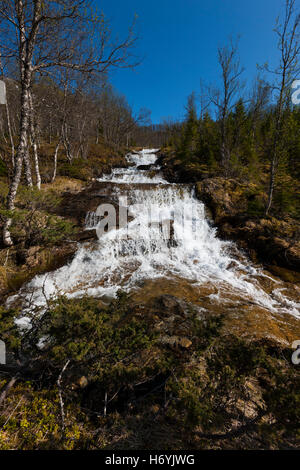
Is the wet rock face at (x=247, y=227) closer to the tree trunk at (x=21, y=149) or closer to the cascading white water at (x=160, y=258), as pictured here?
the cascading white water at (x=160, y=258)

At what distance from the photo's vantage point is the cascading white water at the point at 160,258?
624 centimetres

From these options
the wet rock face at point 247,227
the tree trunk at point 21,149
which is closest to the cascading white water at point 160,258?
the wet rock face at point 247,227

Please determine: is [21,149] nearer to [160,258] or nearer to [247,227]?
[160,258]

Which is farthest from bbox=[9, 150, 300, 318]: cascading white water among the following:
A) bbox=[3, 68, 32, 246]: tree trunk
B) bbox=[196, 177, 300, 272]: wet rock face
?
bbox=[3, 68, 32, 246]: tree trunk

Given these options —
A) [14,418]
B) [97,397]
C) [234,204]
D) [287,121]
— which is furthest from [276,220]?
[14,418]

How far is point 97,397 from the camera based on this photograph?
240cm

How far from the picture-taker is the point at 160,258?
336 inches

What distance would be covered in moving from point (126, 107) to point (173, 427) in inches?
1704

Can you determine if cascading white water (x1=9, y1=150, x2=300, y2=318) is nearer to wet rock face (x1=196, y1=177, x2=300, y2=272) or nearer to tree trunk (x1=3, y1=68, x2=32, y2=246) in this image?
wet rock face (x1=196, y1=177, x2=300, y2=272)

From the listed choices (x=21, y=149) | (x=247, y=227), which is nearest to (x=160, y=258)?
(x=247, y=227)

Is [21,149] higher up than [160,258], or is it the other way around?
[21,149]

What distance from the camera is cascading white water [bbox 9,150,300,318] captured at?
6243 mm

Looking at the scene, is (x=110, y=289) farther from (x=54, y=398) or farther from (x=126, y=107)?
(x=126, y=107)

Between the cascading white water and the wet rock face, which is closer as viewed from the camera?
the cascading white water
